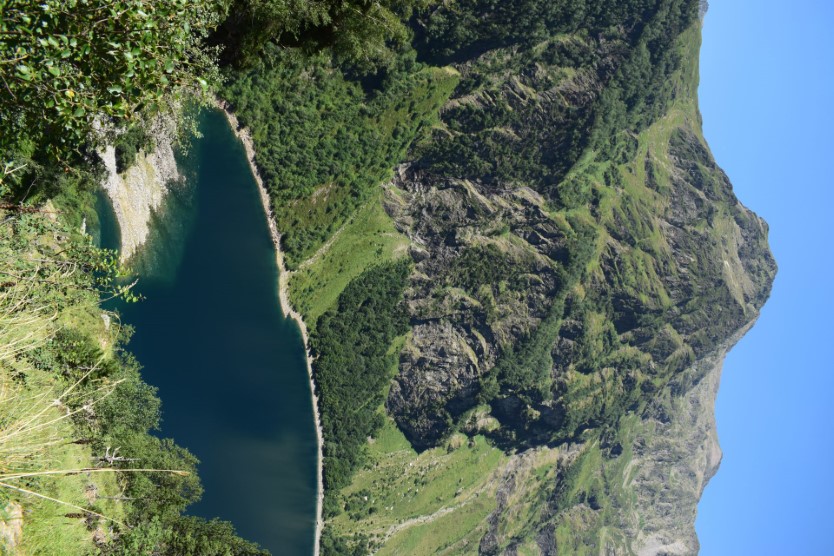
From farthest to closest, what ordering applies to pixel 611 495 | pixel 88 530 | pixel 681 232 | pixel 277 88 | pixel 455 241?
pixel 611 495 < pixel 681 232 < pixel 455 241 < pixel 277 88 < pixel 88 530

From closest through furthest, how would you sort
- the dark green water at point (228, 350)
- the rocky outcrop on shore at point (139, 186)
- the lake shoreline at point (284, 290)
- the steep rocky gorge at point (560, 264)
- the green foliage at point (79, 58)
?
the green foliage at point (79, 58) < the rocky outcrop on shore at point (139, 186) < the dark green water at point (228, 350) < the lake shoreline at point (284, 290) < the steep rocky gorge at point (560, 264)

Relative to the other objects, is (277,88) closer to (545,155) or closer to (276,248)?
(276,248)

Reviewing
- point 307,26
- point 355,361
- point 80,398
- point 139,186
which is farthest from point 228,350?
point 80,398

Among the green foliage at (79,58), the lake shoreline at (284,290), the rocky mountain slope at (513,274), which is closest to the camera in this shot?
the green foliage at (79,58)

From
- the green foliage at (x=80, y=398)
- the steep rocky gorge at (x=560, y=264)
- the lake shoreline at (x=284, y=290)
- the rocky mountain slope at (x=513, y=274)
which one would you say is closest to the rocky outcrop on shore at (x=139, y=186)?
the lake shoreline at (x=284, y=290)

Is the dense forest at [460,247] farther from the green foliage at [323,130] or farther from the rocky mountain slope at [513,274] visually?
the rocky mountain slope at [513,274]

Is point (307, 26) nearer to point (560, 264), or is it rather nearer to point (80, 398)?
point (80, 398)

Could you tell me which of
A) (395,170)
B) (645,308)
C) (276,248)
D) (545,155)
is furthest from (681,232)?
(276,248)
